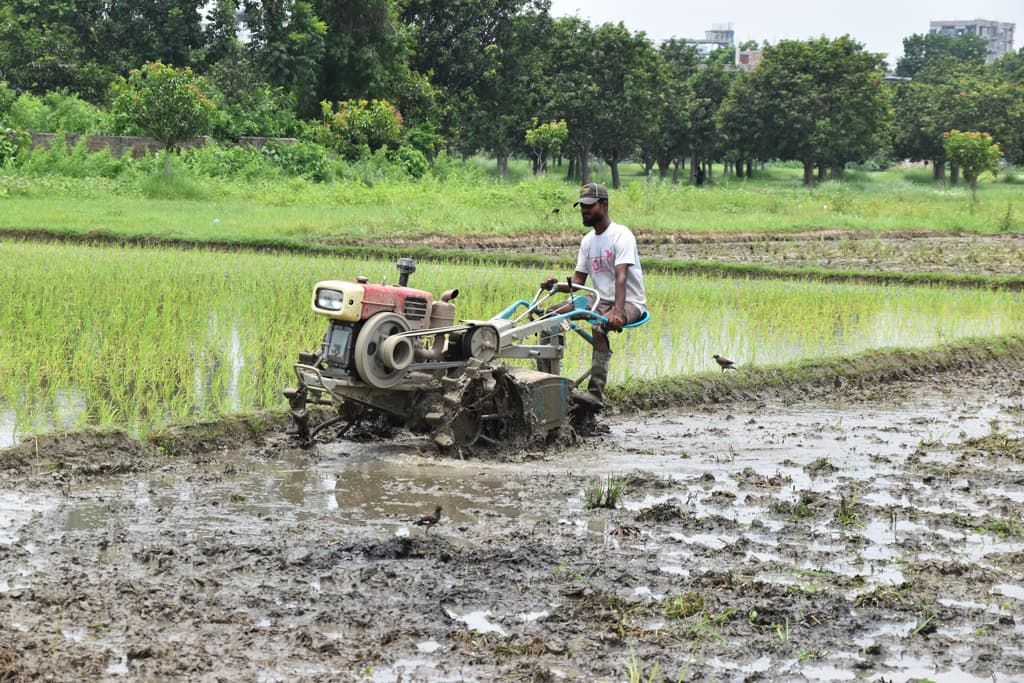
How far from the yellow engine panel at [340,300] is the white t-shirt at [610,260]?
4.89 ft

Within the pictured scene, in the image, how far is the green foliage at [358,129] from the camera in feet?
92.4

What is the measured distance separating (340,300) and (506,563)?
175 cm

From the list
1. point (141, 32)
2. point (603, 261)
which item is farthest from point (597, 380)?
point (141, 32)

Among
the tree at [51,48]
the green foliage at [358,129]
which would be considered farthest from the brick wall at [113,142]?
the tree at [51,48]

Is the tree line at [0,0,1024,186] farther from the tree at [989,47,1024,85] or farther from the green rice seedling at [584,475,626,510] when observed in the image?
the tree at [989,47,1024,85]

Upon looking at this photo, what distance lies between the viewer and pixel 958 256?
18500mm

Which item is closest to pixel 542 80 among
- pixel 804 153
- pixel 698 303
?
pixel 804 153

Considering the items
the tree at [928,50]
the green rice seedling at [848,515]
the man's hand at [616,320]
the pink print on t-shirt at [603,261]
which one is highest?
the tree at [928,50]

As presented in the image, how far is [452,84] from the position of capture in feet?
129

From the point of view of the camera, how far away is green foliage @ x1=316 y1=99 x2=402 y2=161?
92.4 ft

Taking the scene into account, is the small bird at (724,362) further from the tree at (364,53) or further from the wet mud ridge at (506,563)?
the tree at (364,53)

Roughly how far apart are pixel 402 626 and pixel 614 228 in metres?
3.39

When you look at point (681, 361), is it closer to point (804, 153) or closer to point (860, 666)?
point (860, 666)

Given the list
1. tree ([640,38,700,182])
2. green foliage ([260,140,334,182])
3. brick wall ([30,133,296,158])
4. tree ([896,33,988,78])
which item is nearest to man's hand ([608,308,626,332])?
green foliage ([260,140,334,182])
